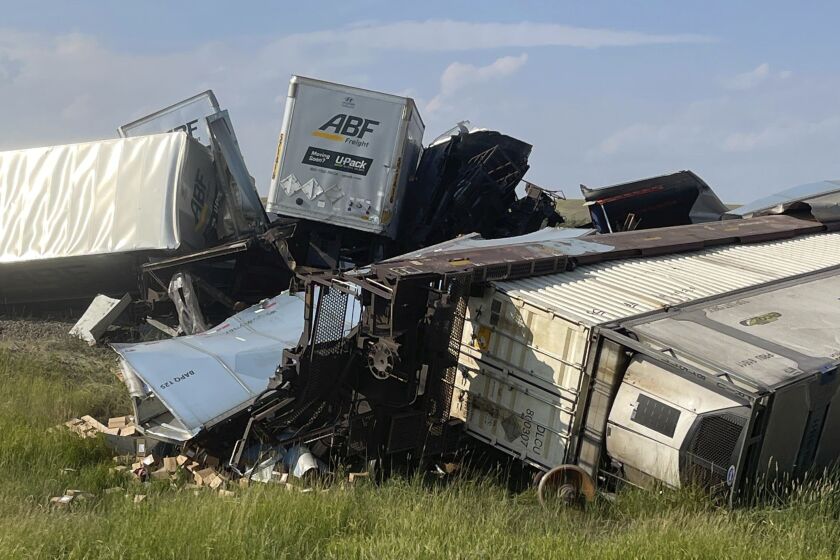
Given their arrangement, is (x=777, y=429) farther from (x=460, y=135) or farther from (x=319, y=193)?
(x=460, y=135)

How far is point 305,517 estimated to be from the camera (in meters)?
4.88

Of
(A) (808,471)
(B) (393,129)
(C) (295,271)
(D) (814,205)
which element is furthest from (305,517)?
(D) (814,205)

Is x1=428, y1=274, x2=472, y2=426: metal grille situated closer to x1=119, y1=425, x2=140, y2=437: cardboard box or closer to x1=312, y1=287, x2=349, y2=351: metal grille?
x1=312, y1=287, x2=349, y2=351: metal grille

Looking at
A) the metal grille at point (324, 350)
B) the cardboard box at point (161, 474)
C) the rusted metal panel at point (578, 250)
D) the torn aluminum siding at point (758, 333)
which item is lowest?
the cardboard box at point (161, 474)

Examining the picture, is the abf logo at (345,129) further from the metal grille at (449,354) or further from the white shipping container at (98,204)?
the metal grille at (449,354)

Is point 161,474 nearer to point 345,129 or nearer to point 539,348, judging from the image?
point 539,348

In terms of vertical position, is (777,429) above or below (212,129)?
below

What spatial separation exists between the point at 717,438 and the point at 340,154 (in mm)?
7461

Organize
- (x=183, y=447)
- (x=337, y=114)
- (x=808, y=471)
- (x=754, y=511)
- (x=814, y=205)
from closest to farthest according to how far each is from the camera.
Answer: (x=754, y=511)
(x=808, y=471)
(x=183, y=447)
(x=337, y=114)
(x=814, y=205)

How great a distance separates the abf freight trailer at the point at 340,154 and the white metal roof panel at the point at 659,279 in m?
4.37

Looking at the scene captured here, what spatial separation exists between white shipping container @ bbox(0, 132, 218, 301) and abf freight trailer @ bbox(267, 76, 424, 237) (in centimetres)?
129

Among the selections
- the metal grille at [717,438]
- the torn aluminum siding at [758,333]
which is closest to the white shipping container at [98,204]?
the torn aluminum siding at [758,333]

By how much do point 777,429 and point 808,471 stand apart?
803 millimetres

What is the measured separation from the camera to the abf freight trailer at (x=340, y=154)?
11.2 metres
